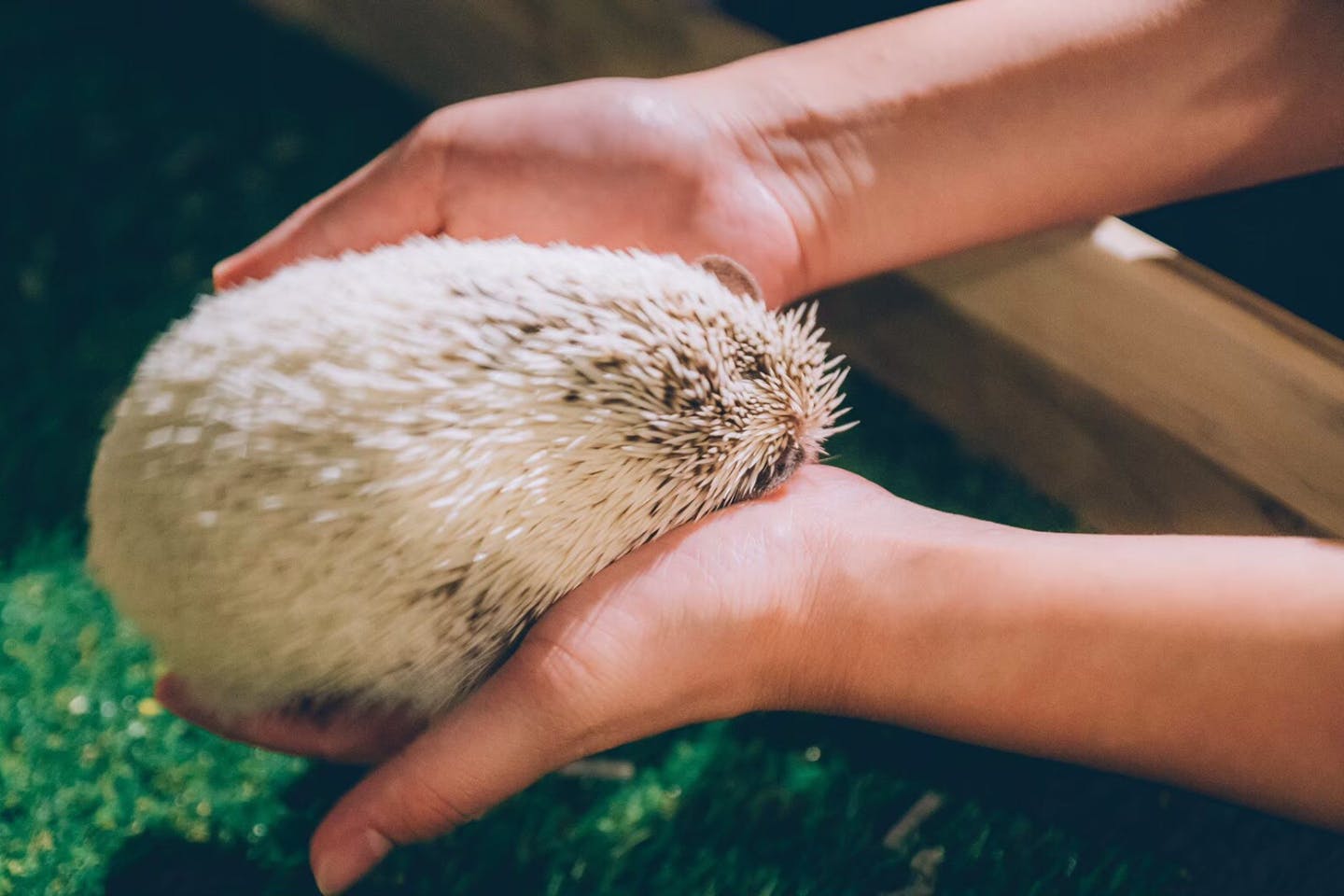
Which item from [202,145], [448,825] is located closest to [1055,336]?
[448,825]

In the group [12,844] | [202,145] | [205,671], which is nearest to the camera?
[205,671]

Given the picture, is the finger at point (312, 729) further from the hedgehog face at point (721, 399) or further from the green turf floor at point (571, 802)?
the hedgehog face at point (721, 399)

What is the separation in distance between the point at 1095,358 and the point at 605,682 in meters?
0.88

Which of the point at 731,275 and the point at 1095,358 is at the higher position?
the point at 731,275

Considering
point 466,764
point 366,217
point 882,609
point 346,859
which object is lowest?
point 346,859

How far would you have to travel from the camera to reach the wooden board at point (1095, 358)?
4.50 ft

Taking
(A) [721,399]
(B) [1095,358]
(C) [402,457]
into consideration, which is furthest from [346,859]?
(B) [1095,358]

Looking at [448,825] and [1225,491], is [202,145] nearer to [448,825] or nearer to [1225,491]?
[448,825]

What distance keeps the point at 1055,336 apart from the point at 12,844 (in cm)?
140

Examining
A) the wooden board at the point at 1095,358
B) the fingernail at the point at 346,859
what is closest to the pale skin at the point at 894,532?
the fingernail at the point at 346,859

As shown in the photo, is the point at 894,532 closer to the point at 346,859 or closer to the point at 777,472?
the point at 777,472

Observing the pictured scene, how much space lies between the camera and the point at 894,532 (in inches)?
44.3

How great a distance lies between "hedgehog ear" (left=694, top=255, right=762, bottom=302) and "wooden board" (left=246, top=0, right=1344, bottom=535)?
0.56 meters

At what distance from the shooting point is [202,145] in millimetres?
2098
